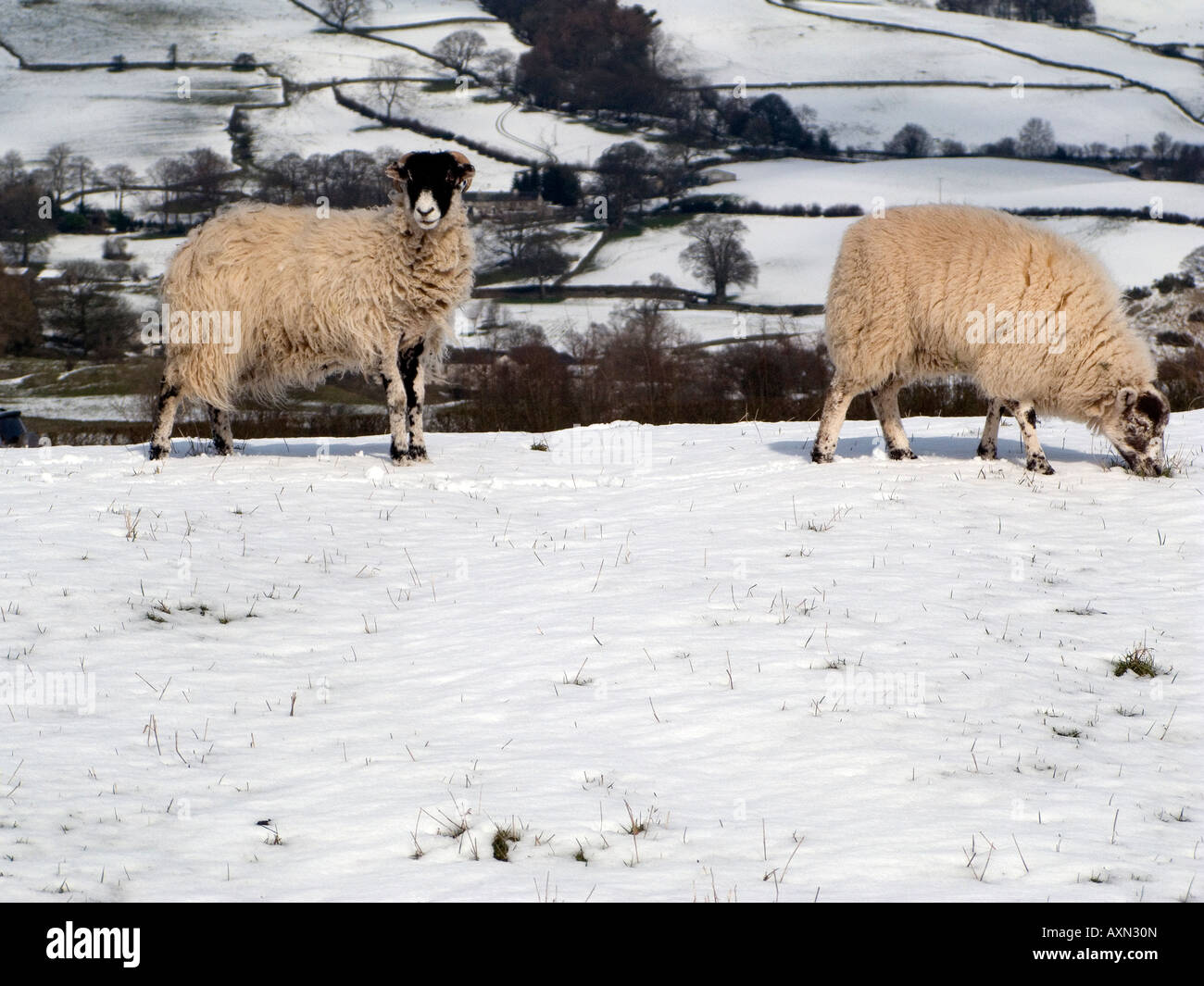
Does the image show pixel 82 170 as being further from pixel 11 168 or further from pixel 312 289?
pixel 312 289

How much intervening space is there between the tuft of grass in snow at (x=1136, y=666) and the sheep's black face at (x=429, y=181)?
25.5ft

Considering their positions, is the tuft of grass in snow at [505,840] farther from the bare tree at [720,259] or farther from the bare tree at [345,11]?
the bare tree at [345,11]

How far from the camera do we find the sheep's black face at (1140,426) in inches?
432

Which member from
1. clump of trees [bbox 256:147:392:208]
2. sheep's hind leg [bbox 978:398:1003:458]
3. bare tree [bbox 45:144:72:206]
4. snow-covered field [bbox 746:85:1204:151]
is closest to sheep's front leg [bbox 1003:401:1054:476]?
sheep's hind leg [bbox 978:398:1003:458]

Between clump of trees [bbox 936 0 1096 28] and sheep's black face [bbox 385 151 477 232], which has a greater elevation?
clump of trees [bbox 936 0 1096 28]

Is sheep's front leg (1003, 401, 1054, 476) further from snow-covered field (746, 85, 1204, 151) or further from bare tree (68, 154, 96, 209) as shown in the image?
bare tree (68, 154, 96, 209)

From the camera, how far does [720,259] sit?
247 ft

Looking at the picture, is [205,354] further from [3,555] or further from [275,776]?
[275,776]

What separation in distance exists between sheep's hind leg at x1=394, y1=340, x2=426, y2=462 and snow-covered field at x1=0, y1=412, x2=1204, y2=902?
179 cm

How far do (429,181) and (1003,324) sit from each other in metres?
5.62

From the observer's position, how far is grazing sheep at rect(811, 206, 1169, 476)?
10.9 metres

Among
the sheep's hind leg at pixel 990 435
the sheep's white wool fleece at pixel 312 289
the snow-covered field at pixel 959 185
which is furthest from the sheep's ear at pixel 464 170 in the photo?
the snow-covered field at pixel 959 185

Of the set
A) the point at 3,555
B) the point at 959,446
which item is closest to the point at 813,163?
the point at 959,446

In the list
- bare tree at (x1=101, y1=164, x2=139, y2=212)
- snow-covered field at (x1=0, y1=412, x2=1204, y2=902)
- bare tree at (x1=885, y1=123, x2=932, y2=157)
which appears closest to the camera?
snow-covered field at (x1=0, y1=412, x2=1204, y2=902)
